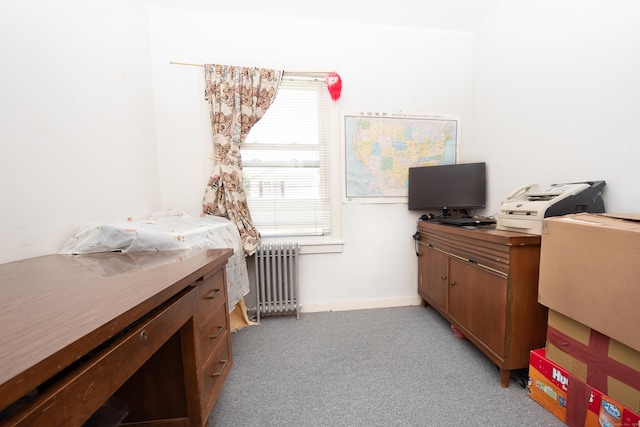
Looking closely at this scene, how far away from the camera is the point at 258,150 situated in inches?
81.3

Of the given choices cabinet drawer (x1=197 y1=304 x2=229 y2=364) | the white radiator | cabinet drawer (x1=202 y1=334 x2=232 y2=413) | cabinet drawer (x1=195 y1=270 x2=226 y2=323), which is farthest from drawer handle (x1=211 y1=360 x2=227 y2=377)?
the white radiator

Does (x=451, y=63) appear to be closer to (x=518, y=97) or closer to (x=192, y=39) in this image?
(x=518, y=97)

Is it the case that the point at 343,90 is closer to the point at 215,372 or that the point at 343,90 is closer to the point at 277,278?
the point at 277,278

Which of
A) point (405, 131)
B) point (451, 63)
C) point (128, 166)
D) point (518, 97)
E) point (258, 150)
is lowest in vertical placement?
point (128, 166)

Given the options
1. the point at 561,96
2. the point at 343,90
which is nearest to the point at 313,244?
the point at 343,90

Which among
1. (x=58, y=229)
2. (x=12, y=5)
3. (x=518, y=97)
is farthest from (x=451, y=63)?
(x=58, y=229)

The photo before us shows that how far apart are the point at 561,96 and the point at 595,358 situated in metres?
1.52

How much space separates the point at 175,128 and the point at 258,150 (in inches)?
28.4

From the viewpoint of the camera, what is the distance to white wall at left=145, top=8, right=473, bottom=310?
192cm

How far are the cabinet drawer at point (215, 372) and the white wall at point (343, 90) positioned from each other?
1.09 m

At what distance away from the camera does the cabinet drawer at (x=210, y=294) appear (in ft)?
2.94

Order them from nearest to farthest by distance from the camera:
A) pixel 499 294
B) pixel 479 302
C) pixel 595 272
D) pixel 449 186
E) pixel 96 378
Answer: pixel 96 378 → pixel 595 272 → pixel 499 294 → pixel 479 302 → pixel 449 186

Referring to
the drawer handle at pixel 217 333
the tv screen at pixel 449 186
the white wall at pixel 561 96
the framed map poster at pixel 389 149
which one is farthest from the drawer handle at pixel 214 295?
the white wall at pixel 561 96

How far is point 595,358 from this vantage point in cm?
98
